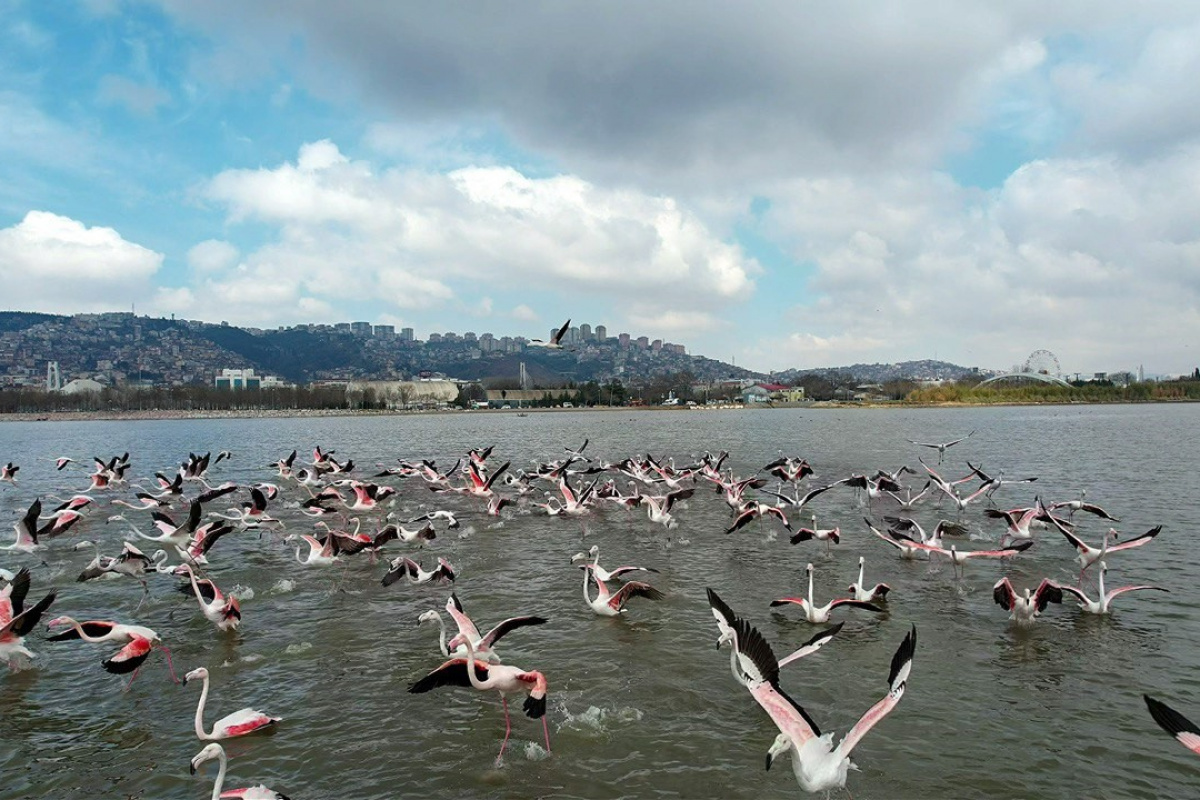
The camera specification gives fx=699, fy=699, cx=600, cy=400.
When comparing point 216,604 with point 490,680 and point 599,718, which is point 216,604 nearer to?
point 490,680

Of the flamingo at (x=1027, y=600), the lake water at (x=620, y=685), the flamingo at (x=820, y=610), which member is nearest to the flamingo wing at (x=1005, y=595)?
the flamingo at (x=1027, y=600)

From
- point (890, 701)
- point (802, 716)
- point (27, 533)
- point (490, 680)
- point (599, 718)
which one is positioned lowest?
point (599, 718)

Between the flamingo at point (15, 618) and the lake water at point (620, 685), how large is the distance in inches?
22.1

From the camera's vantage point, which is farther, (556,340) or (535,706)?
(556,340)

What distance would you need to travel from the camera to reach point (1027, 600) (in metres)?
9.91

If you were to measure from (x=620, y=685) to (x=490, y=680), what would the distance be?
2065 mm

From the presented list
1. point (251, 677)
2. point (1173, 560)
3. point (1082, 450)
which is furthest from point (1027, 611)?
point (1082, 450)

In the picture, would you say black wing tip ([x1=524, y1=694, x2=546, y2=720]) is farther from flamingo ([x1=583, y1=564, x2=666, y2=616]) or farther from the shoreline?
the shoreline

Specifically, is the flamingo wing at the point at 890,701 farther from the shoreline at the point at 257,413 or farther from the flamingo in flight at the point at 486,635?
the shoreline at the point at 257,413

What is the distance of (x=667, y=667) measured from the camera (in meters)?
8.91

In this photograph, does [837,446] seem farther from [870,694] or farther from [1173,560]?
[870,694]

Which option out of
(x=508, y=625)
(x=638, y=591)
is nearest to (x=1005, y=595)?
(x=638, y=591)

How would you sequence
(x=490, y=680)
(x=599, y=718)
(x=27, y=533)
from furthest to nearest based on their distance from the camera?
(x=27, y=533)
(x=599, y=718)
(x=490, y=680)

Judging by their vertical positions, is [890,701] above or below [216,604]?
above
